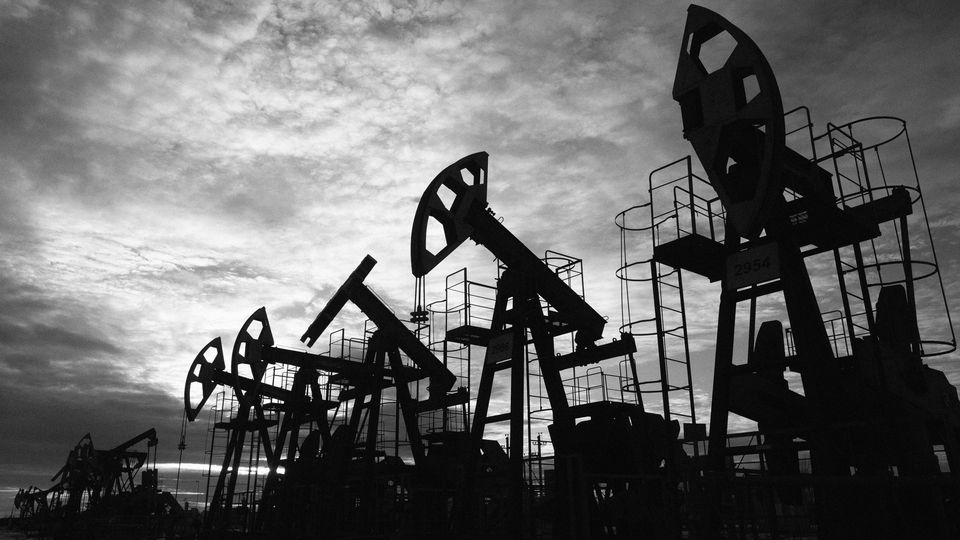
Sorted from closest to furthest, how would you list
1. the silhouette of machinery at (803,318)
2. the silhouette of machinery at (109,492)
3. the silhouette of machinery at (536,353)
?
the silhouette of machinery at (803,318), the silhouette of machinery at (536,353), the silhouette of machinery at (109,492)

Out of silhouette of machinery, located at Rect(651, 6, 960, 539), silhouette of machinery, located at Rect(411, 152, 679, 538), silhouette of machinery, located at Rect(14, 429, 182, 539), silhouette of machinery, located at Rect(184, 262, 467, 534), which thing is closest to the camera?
silhouette of machinery, located at Rect(651, 6, 960, 539)

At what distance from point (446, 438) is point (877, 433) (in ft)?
34.8

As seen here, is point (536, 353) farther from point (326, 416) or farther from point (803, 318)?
point (326, 416)

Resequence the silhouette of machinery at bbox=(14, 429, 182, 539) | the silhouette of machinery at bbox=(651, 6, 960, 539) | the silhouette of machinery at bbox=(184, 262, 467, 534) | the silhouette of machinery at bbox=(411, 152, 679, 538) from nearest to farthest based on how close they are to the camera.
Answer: the silhouette of machinery at bbox=(651, 6, 960, 539) → the silhouette of machinery at bbox=(411, 152, 679, 538) → the silhouette of machinery at bbox=(184, 262, 467, 534) → the silhouette of machinery at bbox=(14, 429, 182, 539)

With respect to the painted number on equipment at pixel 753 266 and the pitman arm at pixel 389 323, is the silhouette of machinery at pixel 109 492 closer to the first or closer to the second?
the pitman arm at pixel 389 323

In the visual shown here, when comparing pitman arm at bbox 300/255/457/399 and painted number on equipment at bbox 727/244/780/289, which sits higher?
pitman arm at bbox 300/255/457/399

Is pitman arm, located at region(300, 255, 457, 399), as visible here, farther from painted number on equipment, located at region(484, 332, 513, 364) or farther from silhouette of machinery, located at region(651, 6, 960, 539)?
silhouette of machinery, located at region(651, 6, 960, 539)

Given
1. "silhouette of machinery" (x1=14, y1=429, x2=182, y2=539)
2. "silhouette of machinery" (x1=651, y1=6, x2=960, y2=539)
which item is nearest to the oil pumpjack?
"silhouette of machinery" (x1=651, y1=6, x2=960, y2=539)

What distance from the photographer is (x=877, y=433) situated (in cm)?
744

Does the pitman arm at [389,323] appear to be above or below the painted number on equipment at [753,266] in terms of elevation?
above

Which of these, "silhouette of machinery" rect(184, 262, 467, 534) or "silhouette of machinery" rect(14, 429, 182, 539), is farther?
"silhouette of machinery" rect(14, 429, 182, 539)

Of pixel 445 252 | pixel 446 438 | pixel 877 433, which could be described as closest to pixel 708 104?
pixel 877 433

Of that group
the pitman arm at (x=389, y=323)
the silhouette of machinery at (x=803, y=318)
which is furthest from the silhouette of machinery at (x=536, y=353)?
the pitman arm at (x=389, y=323)

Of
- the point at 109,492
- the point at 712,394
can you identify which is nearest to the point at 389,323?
the point at 712,394
